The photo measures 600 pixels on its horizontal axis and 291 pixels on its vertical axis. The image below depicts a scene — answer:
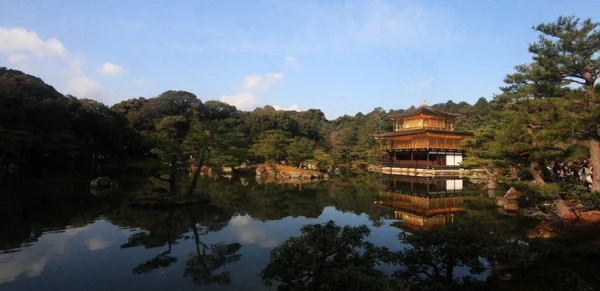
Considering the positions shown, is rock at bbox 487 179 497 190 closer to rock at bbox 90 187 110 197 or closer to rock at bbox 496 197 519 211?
rock at bbox 496 197 519 211

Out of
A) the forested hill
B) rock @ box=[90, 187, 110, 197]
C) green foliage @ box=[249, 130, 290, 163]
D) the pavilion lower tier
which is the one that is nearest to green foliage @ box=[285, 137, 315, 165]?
the forested hill

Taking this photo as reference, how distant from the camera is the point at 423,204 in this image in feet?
57.1

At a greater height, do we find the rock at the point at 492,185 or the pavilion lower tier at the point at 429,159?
the pavilion lower tier at the point at 429,159

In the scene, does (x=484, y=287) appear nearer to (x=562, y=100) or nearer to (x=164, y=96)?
(x=562, y=100)

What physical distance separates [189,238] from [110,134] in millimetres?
30331

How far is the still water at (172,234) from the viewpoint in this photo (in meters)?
6.76

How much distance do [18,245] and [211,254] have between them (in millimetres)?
5288

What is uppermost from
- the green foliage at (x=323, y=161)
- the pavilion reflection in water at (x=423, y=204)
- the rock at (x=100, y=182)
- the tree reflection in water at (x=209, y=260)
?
the green foliage at (x=323, y=161)

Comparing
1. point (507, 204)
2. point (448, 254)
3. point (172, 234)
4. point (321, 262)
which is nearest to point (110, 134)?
point (172, 234)

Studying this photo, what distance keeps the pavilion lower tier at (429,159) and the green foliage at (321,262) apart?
30085 millimetres

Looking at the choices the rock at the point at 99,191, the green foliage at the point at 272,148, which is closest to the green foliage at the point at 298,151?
the green foliage at the point at 272,148

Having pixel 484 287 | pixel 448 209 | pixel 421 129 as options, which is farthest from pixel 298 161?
pixel 484 287

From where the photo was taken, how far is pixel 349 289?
4180 mm

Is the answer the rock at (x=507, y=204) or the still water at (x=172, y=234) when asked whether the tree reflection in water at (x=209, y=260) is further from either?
the rock at (x=507, y=204)
